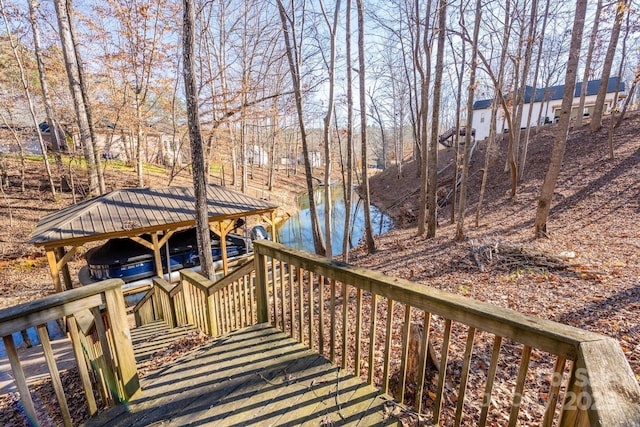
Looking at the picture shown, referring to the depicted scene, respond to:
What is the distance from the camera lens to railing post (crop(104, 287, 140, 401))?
1996 millimetres

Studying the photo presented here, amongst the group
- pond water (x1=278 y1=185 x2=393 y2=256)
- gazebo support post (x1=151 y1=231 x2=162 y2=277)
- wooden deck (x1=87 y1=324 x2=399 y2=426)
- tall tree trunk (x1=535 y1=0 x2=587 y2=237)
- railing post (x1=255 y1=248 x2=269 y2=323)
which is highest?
tall tree trunk (x1=535 y1=0 x2=587 y2=237)

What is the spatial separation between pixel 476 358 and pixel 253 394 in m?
2.39

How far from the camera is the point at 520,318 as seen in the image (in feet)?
4.48

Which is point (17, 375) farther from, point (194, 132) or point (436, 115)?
point (436, 115)

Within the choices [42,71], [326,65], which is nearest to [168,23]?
[42,71]

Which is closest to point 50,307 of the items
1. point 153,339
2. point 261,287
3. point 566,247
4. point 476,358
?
point 261,287

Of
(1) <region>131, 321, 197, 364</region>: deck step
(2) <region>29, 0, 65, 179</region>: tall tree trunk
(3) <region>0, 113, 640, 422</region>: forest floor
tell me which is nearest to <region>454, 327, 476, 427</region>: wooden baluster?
(3) <region>0, 113, 640, 422</region>: forest floor

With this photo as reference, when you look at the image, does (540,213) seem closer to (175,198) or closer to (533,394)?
(533,394)

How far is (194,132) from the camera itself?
16.0 ft

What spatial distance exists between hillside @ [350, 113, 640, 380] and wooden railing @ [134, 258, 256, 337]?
3614mm

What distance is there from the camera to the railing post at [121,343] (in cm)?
200

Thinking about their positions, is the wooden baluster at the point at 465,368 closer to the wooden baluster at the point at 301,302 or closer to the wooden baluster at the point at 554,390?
the wooden baluster at the point at 554,390

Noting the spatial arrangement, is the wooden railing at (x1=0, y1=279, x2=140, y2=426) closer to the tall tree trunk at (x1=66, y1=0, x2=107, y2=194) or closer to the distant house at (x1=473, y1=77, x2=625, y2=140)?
the tall tree trunk at (x1=66, y1=0, x2=107, y2=194)

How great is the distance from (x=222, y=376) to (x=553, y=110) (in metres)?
32.0
